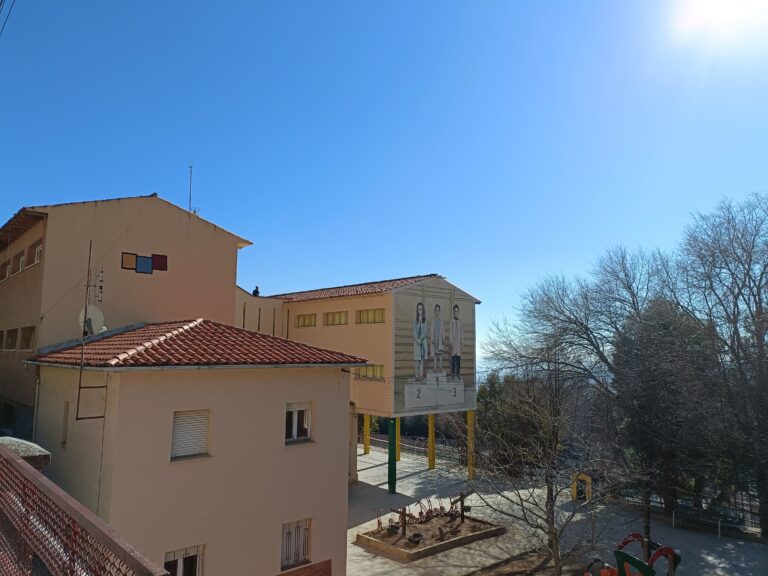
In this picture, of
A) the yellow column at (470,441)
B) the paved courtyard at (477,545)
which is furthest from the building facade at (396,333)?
the paved courtyard at (477,545)

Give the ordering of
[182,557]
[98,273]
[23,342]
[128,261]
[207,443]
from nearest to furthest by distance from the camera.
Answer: [182,557]
[207,443]
[98,273]
[128,261]
[23,342]

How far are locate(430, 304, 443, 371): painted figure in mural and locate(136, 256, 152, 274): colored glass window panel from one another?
11724 millimetres

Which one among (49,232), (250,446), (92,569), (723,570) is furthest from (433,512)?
(92,569)

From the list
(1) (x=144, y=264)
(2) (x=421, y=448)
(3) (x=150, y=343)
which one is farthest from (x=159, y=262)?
(2) (x=421, y=448)

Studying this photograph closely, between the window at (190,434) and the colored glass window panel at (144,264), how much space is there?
623 cm

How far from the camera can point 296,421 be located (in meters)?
10.9

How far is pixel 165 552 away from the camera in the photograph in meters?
8.65

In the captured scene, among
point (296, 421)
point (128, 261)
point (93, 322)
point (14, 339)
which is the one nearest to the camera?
point (296, 421)

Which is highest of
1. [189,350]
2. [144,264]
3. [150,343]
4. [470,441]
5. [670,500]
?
[144,264]

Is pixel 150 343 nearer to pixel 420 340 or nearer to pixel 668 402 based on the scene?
pixel 420 340

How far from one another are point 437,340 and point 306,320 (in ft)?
20.8

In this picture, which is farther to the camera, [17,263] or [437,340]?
[437,340]

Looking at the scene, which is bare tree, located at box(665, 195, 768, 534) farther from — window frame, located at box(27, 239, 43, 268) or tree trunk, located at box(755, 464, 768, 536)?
window frame, located at box(27, 239, 43, 268)

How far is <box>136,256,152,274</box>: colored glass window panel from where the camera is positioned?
45.6ft
